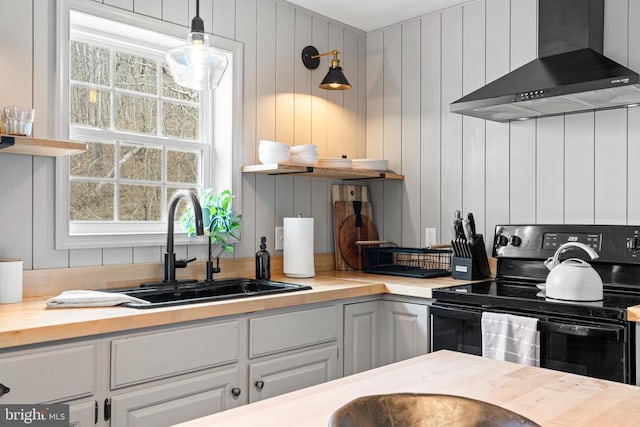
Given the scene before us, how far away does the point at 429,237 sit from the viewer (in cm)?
350

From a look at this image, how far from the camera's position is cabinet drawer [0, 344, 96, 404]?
1.70m

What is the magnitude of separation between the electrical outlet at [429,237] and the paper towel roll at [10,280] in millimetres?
2198

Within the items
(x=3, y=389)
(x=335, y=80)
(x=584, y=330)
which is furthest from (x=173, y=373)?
(x=335, y=80)

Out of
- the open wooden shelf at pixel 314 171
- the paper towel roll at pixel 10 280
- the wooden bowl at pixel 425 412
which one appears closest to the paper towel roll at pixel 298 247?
the open wooden shelf at pixel 314 171

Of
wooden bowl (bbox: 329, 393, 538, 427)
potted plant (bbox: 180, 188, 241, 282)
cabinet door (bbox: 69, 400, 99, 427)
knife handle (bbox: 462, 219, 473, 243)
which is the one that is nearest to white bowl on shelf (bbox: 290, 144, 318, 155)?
potted plant (bbox: 180, 188, 241, 282)

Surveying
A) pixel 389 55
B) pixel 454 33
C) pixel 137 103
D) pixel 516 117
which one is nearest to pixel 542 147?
pixel 516 117

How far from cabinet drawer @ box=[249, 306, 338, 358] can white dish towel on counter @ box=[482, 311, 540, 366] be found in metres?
0.69

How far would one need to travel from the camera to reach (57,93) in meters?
2.43

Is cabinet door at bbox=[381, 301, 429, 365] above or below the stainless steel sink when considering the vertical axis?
below

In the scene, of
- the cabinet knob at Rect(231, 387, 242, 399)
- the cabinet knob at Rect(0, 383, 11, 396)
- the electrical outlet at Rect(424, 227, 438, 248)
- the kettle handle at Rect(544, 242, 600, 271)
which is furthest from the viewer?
the electrical outlet at Rect(424, 227, 438, 248)

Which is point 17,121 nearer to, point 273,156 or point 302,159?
point 273,156

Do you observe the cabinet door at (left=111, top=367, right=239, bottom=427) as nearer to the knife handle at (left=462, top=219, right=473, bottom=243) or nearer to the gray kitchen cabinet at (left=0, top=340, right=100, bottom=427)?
the gray kitchen cabinet at (left=0, top=340, right=100, bottom=427)

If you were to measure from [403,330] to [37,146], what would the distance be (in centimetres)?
179

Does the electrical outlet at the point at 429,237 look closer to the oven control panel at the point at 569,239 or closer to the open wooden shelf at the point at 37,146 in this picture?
the oven control panel at the point at 569,239
